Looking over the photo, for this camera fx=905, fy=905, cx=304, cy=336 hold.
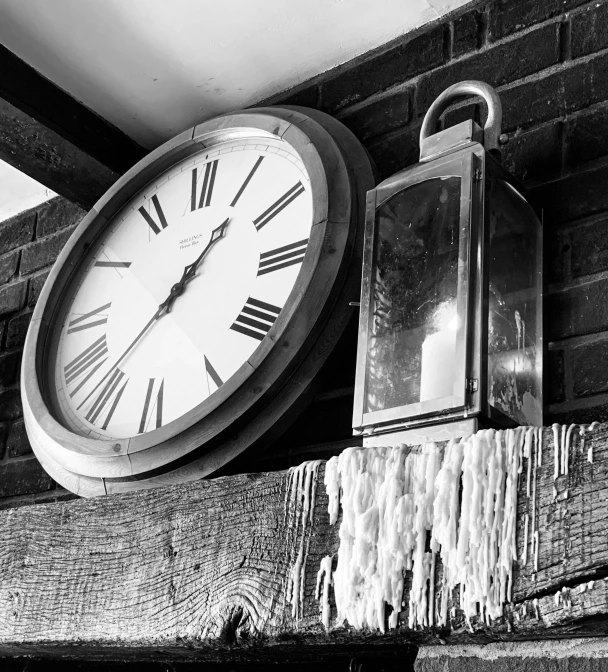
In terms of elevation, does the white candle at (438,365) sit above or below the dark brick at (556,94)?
below

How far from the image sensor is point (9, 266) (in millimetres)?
2133

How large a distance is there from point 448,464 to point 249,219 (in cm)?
79

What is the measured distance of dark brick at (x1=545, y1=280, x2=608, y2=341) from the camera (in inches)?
48.3

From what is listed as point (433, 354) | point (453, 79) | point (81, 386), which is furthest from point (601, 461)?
point (81, 386)

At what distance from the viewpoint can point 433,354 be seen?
3.61 feet

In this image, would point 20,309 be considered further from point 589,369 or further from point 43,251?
point 589,369

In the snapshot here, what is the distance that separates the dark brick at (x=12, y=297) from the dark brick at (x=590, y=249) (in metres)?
1.27

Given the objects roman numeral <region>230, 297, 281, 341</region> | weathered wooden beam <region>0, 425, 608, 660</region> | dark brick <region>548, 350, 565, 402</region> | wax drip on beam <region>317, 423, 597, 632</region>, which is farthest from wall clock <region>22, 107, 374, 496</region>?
wax drip on beam <region>317, 423, 597, 632</region>

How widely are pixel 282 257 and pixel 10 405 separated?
77 centimetres

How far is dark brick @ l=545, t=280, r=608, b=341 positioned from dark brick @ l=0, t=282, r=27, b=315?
1253mm

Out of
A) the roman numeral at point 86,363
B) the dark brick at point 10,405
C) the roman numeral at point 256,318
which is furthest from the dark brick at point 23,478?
the roman numeral at point 256,318

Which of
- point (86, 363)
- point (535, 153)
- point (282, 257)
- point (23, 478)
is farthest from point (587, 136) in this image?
point (23, 478)

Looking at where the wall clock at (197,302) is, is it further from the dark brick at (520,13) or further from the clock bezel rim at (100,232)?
the dark brick at (520,13)

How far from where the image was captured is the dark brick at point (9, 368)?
1945 millimetres
